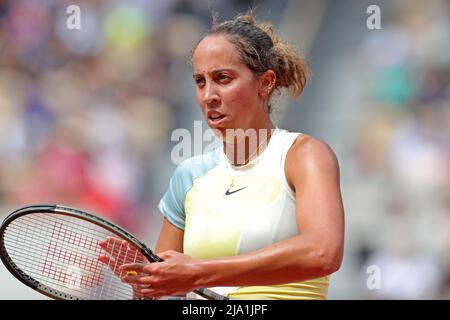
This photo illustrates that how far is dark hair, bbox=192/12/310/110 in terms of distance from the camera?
2.40 metres

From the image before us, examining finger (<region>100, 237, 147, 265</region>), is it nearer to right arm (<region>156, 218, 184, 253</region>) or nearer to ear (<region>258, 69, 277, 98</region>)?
right arm (<region>156, 218, 184, 253</region>)

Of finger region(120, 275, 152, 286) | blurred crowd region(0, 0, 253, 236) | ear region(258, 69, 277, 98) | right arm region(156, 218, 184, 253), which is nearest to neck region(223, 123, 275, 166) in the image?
ear region(258, 69, 277, 98)

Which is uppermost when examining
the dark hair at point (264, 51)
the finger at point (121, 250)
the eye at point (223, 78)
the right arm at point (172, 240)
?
the dark hair at point (264, 51)

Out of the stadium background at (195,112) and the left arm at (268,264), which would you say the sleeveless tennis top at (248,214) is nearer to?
the left arm at (268,264)

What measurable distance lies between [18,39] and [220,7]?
4.80 feet

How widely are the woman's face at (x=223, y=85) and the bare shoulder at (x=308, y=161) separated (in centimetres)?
20

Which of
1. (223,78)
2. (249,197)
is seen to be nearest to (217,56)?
(223,78)

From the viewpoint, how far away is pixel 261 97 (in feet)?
8.09

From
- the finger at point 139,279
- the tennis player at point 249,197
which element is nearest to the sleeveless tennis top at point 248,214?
the tennis player at point 249,197

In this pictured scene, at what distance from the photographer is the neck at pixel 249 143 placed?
2412 millimetres

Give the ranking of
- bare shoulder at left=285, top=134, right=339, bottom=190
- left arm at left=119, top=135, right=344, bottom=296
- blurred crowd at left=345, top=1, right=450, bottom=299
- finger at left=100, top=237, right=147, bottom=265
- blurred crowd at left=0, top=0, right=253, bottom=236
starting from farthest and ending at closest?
blurred crowd at left=0, top=0, right=253, bottom=236, blurred crowd at left=345, top=1, right=450, bottom=299, finger at left=100, top=237, right=147, bottom=265, bare shoulder at left=285, top=134, right=339, bottom=190, left arm at left=119, top=135, right=344, bottom=296

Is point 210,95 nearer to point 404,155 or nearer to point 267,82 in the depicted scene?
point 267,82

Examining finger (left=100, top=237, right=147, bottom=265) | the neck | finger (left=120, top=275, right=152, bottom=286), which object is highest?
the neck
